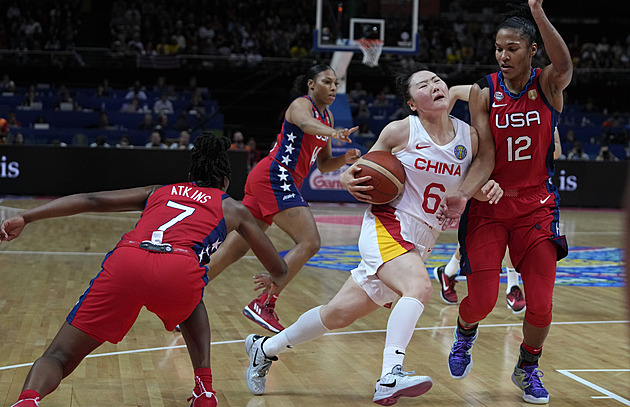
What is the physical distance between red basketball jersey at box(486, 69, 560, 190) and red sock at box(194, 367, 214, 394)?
1.85 m

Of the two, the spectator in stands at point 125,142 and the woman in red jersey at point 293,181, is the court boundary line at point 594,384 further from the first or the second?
the spectator in stands at point 125,142

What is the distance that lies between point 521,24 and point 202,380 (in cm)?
245

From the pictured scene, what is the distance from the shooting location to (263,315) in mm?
5520

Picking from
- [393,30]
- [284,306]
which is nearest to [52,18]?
[393,30]

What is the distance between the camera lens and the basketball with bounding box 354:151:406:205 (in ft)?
13.0

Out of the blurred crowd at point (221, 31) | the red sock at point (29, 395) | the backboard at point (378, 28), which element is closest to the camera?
the red sock at point (29, 395)

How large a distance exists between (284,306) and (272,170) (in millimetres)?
1296

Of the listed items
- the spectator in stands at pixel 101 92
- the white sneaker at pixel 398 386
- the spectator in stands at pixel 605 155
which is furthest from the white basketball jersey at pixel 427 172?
the spectator in stands at pixel 101 92

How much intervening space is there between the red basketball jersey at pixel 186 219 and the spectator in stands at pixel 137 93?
14880 mm

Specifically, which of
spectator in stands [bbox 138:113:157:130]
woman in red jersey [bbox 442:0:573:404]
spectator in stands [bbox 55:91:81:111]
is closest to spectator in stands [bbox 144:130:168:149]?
spectator in stands [bbox 138:113:157:130]

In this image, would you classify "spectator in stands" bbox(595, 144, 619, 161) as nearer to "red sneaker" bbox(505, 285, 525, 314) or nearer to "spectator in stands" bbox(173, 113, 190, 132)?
"spectator in stands" bbox(173, 113, 190, 132)

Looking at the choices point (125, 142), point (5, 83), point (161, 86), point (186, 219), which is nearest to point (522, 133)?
point (186, 219)

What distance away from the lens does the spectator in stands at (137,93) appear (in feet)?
59.5

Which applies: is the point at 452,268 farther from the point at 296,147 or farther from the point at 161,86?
the point at 161,86
